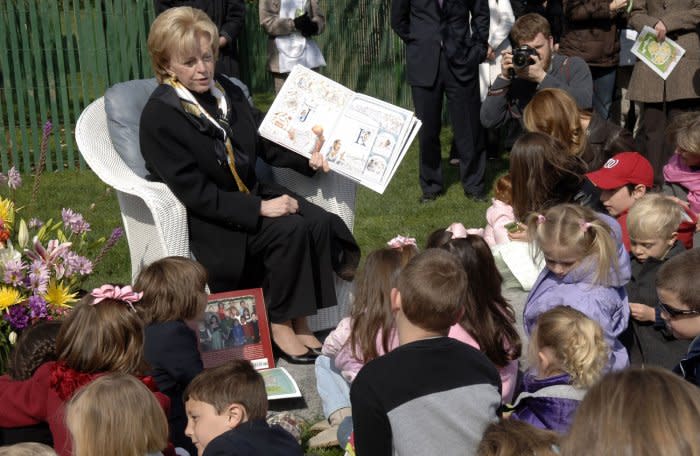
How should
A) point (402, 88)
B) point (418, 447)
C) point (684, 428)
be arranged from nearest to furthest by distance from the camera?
point (684, 428)
point (418, 447)
point (402, 88)

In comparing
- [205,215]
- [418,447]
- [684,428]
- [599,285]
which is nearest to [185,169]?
[205,215]

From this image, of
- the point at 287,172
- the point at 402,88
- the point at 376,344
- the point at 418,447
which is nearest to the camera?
the point at 418,447

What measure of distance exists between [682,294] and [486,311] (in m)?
0.77

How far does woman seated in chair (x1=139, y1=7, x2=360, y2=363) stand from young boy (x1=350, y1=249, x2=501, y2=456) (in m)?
2.09

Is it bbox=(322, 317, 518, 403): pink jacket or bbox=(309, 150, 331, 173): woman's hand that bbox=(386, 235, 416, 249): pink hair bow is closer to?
bbox=(322, 317, 518, 403): pink jacket

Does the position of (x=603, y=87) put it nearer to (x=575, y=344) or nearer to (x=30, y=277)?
(x=575, y=344)

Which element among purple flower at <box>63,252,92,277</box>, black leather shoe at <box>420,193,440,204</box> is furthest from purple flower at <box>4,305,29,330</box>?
black leather shoe at <box>420,193,440,204</box>

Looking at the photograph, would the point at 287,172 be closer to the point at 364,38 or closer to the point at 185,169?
Result: the point at 185,169

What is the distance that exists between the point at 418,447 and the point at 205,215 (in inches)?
96.3

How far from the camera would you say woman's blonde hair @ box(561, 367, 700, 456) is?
1.84 metres

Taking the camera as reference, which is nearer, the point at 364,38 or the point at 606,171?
the point at 606,171

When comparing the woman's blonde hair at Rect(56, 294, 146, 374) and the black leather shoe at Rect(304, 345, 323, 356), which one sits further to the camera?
the black leather shoe at Rect(304, 345, 323, 356)

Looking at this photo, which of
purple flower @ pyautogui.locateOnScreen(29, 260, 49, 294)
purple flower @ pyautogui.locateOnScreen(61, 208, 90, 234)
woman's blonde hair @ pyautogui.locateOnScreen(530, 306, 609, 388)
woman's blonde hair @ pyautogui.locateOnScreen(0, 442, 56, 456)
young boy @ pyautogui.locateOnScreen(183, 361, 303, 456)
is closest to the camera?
woman's blonde hair @ pyautogui.locateOnScreen(0, 442, 56, 456)

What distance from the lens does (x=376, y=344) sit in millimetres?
4094
